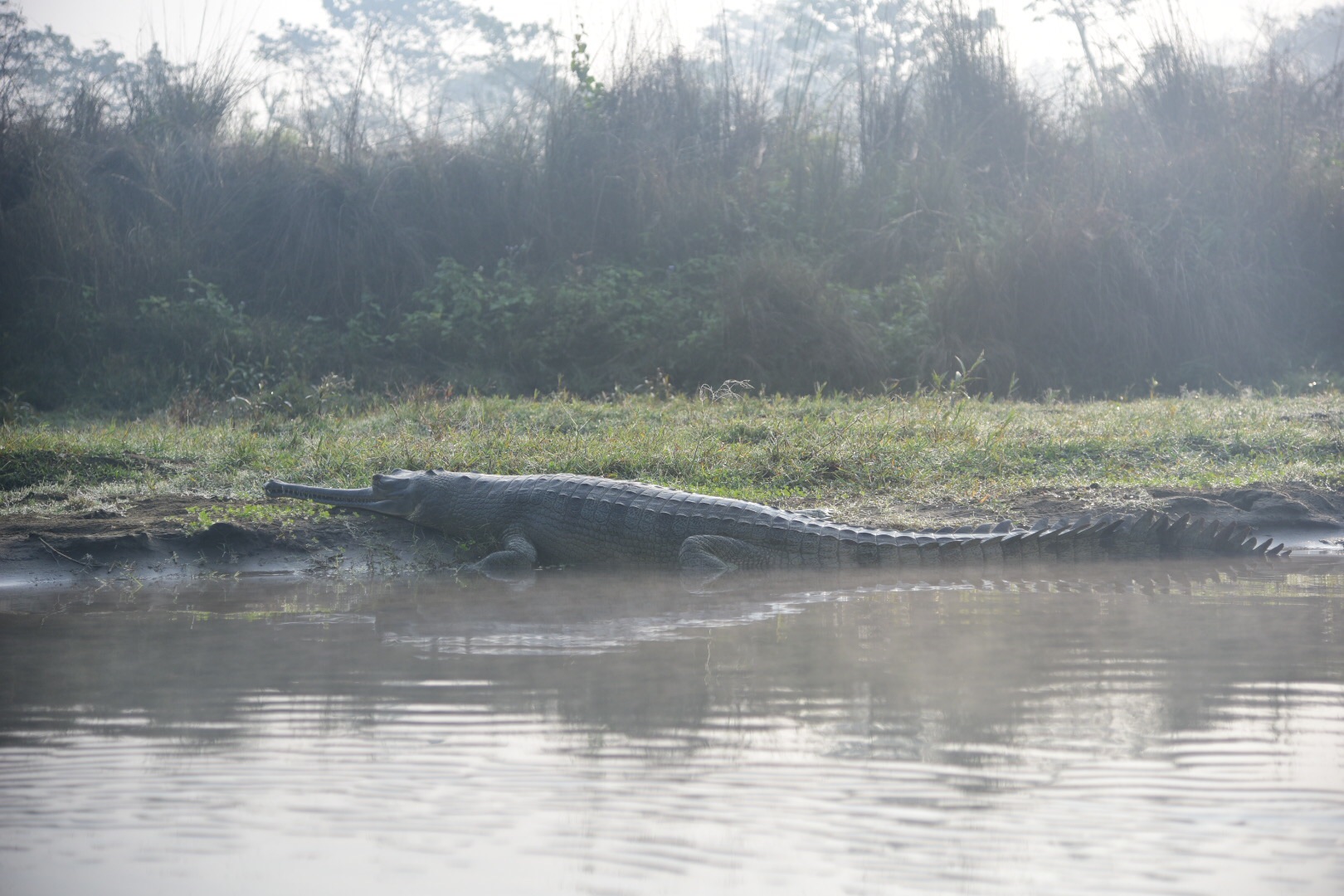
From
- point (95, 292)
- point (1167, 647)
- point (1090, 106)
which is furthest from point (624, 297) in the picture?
point (1167, 647)

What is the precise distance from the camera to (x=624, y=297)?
12242 millimetres

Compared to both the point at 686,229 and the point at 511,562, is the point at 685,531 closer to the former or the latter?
the point at 511,562

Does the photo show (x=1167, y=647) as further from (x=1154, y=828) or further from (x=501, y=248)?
(x=501, y=248)

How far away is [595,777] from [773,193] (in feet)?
38.4

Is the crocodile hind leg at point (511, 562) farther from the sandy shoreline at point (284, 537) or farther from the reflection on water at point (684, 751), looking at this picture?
the reflection on water at point (684, 751)

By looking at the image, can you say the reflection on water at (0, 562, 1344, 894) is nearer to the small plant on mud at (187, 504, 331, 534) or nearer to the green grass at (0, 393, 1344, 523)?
the small plant on mud at (187, 504, 331, 534)

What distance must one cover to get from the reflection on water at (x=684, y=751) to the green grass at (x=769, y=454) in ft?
6.17

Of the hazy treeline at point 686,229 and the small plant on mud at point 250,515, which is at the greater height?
the hazy treeline at point 686,229

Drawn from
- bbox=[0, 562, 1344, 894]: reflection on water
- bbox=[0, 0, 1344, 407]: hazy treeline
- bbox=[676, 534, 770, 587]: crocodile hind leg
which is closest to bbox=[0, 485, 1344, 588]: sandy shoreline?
bbox=[676, 534, 770, 587]: crocodile hind leg

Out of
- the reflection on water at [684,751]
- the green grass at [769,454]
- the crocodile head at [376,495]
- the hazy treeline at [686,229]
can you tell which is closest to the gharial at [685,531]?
the crocodile head at [376,495]

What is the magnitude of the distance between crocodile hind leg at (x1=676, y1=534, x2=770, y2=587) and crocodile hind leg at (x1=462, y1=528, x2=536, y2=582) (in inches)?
28.2

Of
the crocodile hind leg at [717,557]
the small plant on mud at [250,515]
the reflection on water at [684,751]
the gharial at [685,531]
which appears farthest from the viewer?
the small plant on mud at [250,515]

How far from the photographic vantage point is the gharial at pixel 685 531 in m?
4.90

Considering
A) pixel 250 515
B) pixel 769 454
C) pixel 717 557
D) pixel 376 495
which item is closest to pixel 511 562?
pixel 376 495
